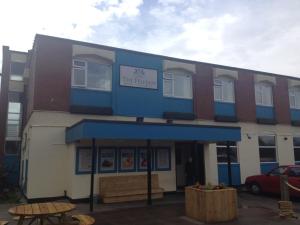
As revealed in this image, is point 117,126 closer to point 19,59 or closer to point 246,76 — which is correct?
point 246,76

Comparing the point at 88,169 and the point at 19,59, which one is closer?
the point at 88,169

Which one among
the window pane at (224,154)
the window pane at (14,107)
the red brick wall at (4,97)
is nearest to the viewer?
the window pane at (224,154)

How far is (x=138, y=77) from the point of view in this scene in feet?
55.9

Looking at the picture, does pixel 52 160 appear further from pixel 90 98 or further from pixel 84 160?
pixel 90 98

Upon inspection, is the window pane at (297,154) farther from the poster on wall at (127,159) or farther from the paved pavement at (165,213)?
the poster on wall at (127,159)

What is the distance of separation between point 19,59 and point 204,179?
17.2m

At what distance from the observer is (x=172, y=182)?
16594 mm

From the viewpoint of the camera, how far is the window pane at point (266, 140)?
69.1ft

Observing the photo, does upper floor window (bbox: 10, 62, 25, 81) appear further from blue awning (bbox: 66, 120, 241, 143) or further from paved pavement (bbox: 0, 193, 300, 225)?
paved pavement (bbox: 0, 193, 300, 225)

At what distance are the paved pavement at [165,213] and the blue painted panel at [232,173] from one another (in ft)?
12.9

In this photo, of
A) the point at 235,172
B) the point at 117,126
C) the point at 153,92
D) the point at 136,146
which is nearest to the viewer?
the point at 117,126

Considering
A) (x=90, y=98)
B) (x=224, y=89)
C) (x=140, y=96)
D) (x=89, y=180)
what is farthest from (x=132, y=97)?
(x=224, y=89)

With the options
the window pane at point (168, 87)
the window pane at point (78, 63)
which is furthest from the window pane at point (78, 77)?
the window pane at point (168, 87)

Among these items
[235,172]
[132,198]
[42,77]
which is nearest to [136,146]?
[132,198]
